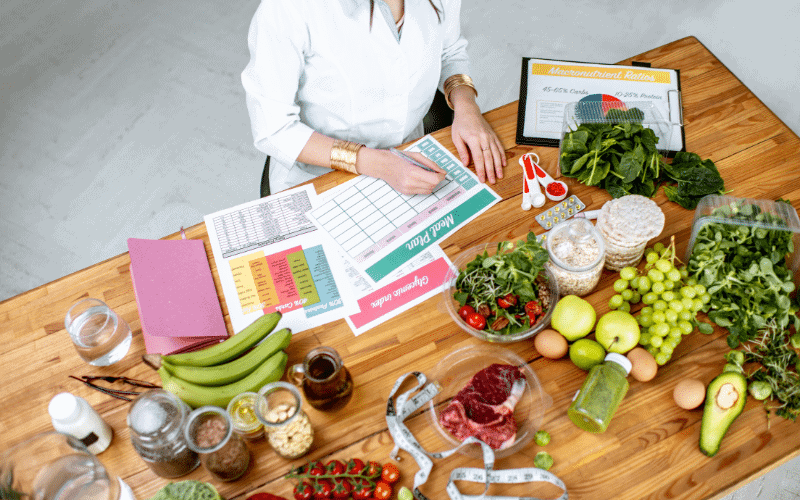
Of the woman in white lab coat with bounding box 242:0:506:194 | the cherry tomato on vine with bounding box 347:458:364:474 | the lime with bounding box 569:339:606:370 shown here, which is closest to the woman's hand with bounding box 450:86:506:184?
the woman in white lab coat with bounding box 242:0:506:194

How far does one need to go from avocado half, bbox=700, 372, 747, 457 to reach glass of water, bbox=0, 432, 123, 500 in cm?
106

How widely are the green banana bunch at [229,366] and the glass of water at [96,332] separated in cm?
10

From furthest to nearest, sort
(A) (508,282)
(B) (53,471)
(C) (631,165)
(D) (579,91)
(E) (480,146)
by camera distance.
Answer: (D) (579,91) → (E) (480,146) → (C) (631,165) → (A) (508,282) → (B) (53,471)

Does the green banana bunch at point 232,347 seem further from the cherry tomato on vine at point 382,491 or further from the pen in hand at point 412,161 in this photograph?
the pen in hand at point 412,161

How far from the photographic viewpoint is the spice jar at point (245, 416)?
959mm

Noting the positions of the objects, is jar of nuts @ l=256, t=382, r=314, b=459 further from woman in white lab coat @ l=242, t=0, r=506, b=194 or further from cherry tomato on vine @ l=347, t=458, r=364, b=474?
woman in white lab coat @ l=242, t=0, r=506, b=194

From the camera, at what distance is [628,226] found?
3.56 ft

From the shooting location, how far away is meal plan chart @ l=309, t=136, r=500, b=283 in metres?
1.23

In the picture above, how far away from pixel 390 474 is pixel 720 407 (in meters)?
0.62

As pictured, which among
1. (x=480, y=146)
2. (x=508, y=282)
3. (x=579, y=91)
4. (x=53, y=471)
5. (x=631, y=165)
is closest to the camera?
(x=53, y=471)

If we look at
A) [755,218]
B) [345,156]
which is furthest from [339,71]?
[755,218]

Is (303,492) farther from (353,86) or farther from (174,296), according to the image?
(353,86)

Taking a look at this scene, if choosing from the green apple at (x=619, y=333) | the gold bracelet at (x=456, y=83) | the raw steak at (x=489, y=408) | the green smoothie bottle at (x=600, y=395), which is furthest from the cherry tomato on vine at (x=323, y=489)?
the gold bracelet at (x=456, y=83)

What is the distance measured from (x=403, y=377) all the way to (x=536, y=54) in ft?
7.86
